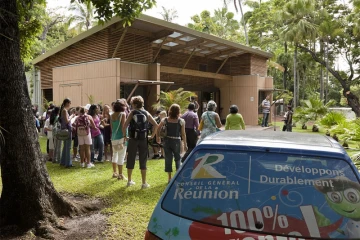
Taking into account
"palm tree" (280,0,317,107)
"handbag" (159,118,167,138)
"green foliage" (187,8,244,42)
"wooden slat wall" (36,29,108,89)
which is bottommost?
"handbag" (159,118,167,138)

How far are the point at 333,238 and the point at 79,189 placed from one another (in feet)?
18.0

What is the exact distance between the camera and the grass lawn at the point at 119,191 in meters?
4.64

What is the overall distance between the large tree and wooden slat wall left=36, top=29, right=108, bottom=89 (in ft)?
33.8

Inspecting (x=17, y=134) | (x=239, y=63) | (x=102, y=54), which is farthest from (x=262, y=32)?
(x=17, y=134)

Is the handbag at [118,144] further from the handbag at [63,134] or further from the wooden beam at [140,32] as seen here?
the wooden beam at [140,32]

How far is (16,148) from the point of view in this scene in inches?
165

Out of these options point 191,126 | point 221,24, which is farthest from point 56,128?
point 221,24

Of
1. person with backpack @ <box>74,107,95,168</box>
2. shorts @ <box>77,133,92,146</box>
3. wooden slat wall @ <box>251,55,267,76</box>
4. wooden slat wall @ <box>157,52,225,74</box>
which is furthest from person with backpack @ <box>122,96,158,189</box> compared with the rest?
wooden slat wall @ <box>251,55,267,76</box>

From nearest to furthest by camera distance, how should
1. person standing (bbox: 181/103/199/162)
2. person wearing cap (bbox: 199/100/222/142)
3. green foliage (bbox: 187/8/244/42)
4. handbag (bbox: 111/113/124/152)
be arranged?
handbag (bbox: 111/113/124/152) < person wearing cap (bbox: 199/100/222/142) < person standing (bbox: 181/103/199/162) < green foliage (bbox: 187/8/244/42)

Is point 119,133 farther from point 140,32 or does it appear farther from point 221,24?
point 221,24

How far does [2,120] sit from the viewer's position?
4.13 metres

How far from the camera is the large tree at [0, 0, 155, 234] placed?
13.5ft

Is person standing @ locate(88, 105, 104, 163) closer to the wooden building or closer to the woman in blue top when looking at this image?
the woman in blue top

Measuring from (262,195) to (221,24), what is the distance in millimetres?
44934
